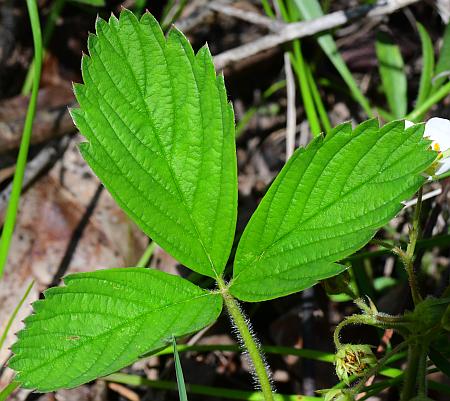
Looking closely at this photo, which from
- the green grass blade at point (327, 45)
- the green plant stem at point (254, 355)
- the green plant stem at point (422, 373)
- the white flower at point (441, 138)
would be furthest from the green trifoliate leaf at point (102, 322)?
the green grass blade at point (327, 45)

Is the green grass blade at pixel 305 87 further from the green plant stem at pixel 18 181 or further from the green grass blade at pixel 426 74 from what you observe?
the green plant stem at pixel 18 181

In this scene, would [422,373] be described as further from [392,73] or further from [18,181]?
[392,73]

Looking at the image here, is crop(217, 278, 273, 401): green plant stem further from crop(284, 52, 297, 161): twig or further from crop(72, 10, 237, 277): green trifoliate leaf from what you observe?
crop(284, 52, 297, 161): twig

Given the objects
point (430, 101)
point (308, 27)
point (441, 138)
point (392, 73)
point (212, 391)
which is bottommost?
point (212, 391)

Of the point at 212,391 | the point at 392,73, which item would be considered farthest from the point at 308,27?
the point at 212,391

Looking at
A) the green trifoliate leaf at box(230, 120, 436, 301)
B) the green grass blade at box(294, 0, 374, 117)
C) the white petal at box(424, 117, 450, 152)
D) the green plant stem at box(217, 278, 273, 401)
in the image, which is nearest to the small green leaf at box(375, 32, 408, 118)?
the green grass blade at box(294, 0, 374, 117)

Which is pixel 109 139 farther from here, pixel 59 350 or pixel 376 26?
pixel 376 26
